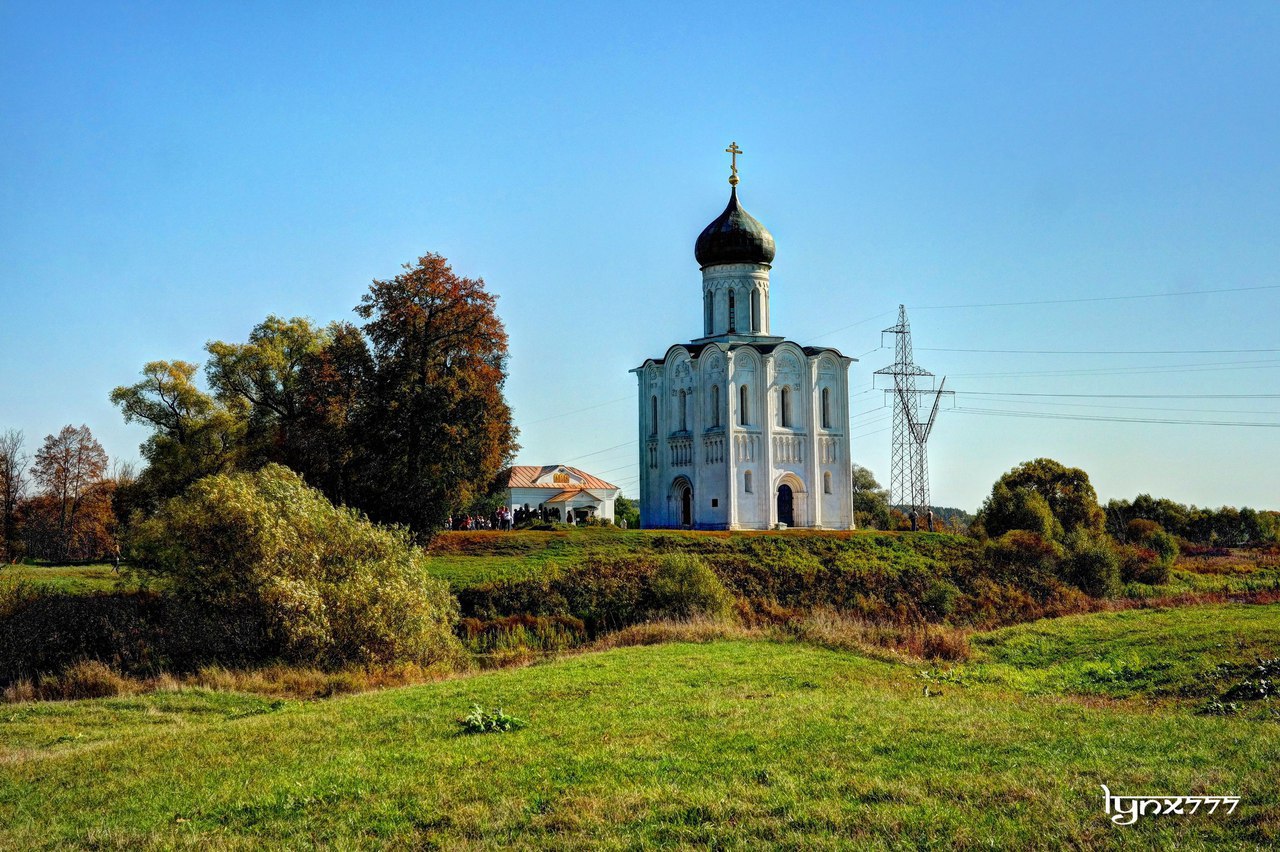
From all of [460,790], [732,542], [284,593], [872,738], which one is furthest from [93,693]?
[732,542]

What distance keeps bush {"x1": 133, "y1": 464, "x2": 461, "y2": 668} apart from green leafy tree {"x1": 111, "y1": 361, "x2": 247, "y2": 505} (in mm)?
17971

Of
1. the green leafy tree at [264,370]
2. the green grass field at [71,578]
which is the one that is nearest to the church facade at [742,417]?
the green leafy tree at [264,370]

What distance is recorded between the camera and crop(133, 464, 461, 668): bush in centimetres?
2055

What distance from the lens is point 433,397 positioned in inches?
1299

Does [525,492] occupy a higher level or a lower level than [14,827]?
higher

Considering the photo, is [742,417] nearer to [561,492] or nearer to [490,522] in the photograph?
[490,522]

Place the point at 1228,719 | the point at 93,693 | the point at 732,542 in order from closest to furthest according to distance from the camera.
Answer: the point at 1228,719 → the point at 93,693 → the point at 732,542

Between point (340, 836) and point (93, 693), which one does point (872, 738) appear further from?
point (93, 693)

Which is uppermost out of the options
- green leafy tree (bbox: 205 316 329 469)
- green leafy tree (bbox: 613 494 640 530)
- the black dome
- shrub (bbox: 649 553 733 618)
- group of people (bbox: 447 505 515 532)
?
the black dome

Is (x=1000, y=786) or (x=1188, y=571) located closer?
(x=1000, y=786)

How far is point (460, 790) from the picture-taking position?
376 inches

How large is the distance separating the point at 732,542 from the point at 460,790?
29.5 metres

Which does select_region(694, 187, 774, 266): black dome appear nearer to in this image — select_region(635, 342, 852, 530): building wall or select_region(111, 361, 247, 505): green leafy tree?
select_region(635, 342, 852, 530): building wall

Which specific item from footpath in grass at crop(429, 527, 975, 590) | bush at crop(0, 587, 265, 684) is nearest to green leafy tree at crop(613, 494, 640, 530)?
footpath in grass at crop(429, 527, 975, 590)
